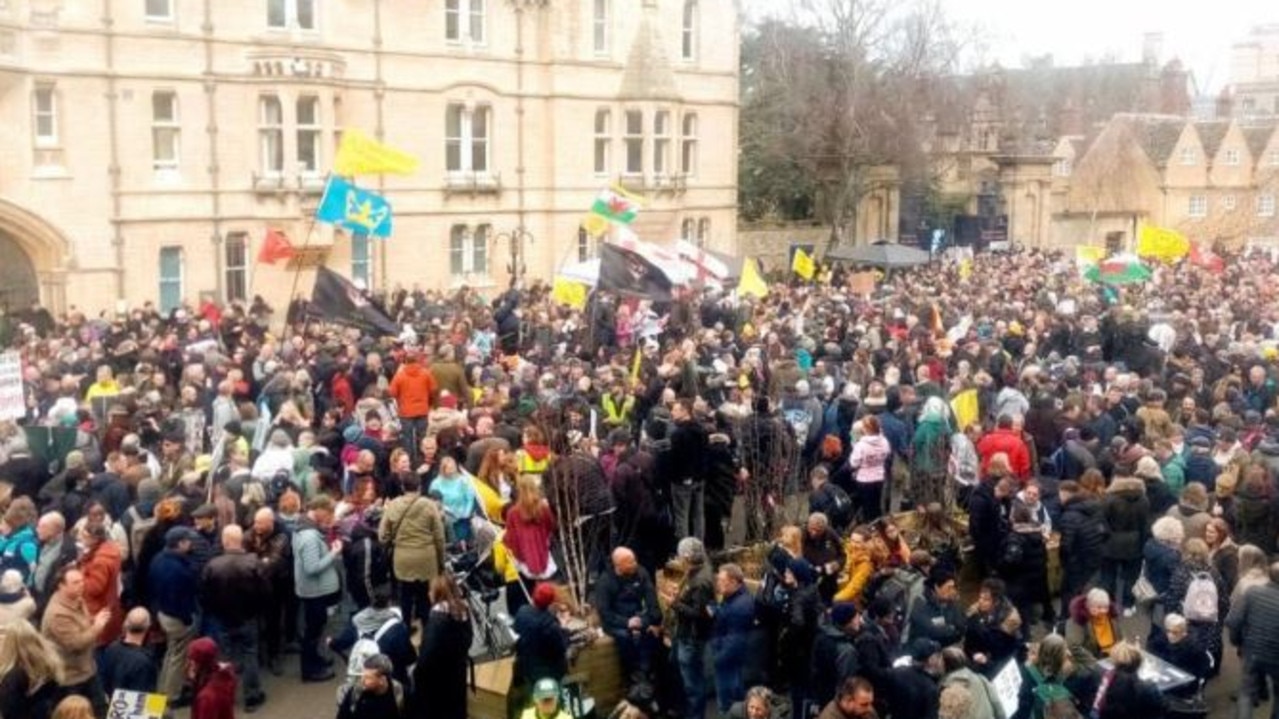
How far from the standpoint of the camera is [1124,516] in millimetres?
13477

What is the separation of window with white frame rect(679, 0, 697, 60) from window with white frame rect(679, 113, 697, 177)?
1827mm

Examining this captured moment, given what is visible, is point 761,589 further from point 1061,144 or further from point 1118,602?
point 1061,144

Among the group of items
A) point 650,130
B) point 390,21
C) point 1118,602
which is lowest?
point 1118,602

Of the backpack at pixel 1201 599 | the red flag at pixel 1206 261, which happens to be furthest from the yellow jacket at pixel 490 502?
the red flag at pixel 1206 261

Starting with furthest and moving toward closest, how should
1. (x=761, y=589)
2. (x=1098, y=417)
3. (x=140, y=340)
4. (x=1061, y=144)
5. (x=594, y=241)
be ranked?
(x=1061, y=144), (x=594, y=241), (x=140, y=340), (x=1098, y=417), (x=761, y=589)

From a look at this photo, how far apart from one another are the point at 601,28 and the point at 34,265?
17.3 meters

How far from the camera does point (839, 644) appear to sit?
1010cm

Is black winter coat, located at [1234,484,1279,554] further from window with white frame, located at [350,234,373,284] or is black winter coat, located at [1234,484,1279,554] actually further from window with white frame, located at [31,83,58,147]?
window with white frame, located at [350,234,373,284]

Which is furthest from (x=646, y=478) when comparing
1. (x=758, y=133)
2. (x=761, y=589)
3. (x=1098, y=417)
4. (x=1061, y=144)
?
(x=1061, y=144)

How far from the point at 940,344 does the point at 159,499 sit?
42.8 feet

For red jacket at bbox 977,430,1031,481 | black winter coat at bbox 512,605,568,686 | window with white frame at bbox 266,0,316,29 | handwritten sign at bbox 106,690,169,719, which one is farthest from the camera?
window with white frame at bbox 266,0,316,29

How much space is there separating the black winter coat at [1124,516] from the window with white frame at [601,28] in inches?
1162

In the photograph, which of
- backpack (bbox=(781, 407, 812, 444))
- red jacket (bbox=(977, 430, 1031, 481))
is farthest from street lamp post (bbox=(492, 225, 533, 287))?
red jacket (bbox=(977, 430, 1031, 481))

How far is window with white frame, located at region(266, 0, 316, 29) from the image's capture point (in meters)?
34.0
